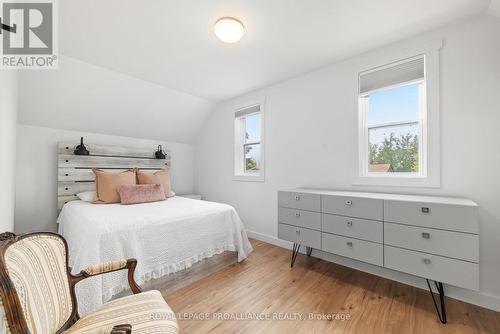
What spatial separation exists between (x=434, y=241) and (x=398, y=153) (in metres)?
0.99

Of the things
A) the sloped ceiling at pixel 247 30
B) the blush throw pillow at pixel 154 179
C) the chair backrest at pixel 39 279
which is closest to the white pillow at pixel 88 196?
the blush throw pillow at pixel 154 179

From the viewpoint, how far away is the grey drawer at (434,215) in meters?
1.51

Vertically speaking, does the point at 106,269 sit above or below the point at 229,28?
below

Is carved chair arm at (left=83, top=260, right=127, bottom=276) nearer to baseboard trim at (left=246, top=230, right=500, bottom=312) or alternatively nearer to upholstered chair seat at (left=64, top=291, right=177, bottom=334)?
upholstered chair seat at (left=64, top=291, right=177, bottom=334)

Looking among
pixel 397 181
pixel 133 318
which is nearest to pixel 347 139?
pixel 397 181

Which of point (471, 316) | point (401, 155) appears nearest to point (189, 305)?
point (471, 316)

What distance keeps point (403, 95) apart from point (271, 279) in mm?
2409

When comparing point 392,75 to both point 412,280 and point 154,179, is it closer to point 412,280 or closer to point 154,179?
point 412,280

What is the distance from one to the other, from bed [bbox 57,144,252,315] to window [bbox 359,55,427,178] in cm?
179

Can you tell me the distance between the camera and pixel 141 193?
290 cm

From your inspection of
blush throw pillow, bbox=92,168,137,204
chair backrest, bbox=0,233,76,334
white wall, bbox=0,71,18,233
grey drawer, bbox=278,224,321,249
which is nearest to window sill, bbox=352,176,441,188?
grey drawer, bbox=278,224,321,249

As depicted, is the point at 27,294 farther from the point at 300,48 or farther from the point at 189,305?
the point at 300,48

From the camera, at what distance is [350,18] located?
6.09 feet

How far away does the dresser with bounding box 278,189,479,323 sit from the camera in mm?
1530
